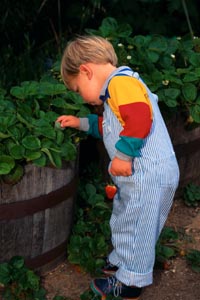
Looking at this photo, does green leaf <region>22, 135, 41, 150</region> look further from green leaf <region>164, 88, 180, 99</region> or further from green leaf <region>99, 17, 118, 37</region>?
green leaf <region>99, 17, 118, 37</region>

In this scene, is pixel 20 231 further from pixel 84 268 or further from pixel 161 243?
pixel 161 243

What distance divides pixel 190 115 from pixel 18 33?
106 inches

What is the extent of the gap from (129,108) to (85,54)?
35cm

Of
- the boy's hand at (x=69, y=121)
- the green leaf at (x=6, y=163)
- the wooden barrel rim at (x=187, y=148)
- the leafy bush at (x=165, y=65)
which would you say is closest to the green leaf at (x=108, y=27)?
the leafy bush at (x=165, y=65)

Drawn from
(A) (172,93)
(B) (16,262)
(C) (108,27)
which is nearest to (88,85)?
(B) (16,262)

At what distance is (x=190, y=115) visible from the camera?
4.47 meters

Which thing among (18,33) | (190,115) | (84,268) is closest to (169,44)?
(190,115)

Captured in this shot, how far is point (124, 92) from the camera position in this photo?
10.1 feet

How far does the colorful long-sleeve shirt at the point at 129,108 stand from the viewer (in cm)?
304

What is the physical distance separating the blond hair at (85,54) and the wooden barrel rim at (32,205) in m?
0.67

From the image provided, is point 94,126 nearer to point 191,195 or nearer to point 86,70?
point 86,70

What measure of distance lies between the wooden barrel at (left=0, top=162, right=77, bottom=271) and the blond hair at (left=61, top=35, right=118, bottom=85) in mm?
536

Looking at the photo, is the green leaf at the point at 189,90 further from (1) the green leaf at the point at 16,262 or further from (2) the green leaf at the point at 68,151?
(1) the green leaf at the point at 16,262

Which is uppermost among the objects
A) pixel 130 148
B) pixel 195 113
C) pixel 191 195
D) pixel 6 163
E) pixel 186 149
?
pixel 130 148
